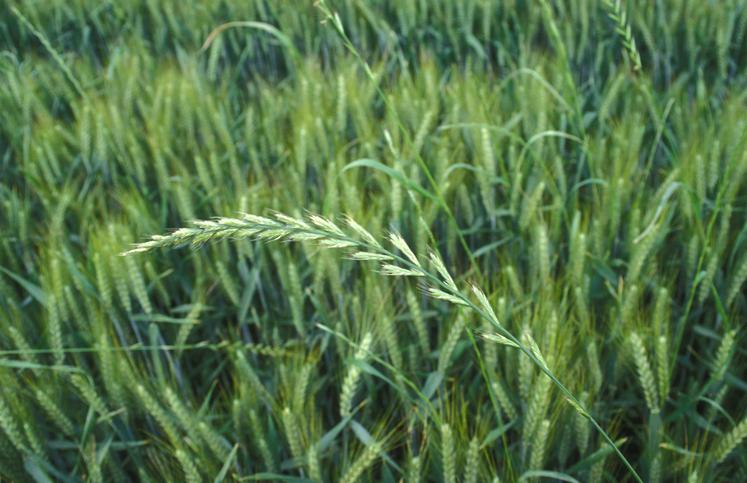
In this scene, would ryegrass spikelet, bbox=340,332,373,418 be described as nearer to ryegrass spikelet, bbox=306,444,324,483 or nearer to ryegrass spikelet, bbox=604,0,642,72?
ryegrass spikelet, bbox=306,444,324,483

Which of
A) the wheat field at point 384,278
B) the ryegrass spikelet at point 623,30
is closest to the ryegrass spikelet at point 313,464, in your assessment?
the wheat field at point 384,278

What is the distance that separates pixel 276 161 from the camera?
151 cm

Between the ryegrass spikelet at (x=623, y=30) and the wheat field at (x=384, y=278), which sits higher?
the ryegrass spikelet at (x=623, y=30)

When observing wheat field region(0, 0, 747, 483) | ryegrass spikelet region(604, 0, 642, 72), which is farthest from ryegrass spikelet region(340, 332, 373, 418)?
ryegrass spikelet region(604, 0, 642, 72)

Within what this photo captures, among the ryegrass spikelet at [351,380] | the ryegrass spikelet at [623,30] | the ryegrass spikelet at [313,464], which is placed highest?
the ryegrass spikelet at [623,30]

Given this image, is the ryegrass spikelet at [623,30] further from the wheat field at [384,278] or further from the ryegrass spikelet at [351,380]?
the ryegrass spikelet at [351,380]

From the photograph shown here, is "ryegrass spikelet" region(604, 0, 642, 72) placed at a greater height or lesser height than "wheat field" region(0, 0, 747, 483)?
greater

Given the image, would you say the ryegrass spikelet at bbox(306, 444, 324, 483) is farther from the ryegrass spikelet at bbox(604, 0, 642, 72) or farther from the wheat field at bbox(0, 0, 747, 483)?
the ryegrass spikelet at bbox(604, 0, 642, 72)

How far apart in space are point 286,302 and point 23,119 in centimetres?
104

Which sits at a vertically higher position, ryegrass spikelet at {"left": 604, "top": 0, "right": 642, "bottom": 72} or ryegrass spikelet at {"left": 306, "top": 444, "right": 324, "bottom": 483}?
ryegrass spikelet at {"left": 604, "top": 0, "right": 642, "bottom": 72}

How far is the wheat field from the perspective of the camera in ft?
2.81

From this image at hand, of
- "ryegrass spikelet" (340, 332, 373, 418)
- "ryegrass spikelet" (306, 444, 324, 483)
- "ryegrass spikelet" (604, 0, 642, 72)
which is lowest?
"ryegrass spikelet" (306, 444, 324, 483)

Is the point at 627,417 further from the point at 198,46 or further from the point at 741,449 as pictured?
the point at 198,46

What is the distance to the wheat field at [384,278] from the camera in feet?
2.81
